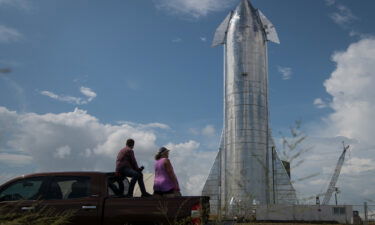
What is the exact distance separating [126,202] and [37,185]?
1.81 m

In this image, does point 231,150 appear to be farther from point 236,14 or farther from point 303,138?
point 303,138

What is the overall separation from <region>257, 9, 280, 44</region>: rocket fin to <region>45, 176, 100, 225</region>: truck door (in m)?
32.6

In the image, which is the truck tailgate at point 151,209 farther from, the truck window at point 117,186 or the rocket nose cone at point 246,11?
the rocket nose cone at point 246,11

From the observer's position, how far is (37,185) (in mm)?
7508

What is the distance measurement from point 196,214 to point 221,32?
33.5 m

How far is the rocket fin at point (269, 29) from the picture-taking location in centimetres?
3778

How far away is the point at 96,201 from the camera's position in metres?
7.05

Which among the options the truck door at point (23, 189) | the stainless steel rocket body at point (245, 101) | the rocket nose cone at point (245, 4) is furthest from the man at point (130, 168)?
the rocket nose cone at point (245, 4)

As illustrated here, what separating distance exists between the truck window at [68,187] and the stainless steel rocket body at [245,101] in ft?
84.4

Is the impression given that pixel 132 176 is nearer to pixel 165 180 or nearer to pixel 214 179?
pixel 165 180

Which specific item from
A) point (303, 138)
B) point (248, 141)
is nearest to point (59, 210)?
point (303, 138)

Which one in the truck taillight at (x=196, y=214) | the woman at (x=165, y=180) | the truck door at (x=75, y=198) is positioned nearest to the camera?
the truck taillight at (x=196, y=214)

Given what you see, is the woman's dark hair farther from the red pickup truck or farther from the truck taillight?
the truck taillight

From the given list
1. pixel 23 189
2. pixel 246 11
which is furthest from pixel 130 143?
pixel 246 11
